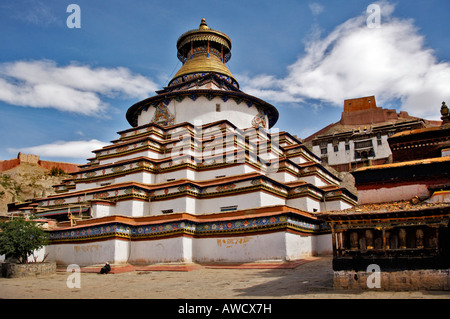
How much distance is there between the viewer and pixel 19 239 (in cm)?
1355

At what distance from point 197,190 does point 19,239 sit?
6801 mm

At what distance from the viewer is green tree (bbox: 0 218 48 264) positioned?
13445 millimetres

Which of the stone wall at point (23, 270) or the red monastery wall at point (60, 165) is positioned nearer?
the stone wall at point (23, 270)

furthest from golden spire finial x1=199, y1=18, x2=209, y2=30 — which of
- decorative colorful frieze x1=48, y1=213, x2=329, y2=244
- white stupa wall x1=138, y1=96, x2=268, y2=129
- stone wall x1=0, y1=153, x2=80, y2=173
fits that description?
stone wall x1=0, y1=153, x2=80, y2=173

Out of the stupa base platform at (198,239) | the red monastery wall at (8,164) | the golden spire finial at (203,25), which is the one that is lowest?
the stupa base platform at (198,239)

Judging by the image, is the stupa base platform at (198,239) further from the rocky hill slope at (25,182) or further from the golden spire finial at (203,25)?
the rocky hill slope at (25,182)

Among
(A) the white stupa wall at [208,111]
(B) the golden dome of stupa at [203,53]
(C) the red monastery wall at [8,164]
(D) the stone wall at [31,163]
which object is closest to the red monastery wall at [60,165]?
(D) the stone wall at [31,163]

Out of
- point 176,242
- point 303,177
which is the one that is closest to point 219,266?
point 176,242

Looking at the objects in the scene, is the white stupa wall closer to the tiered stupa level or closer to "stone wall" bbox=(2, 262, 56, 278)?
the tiered stupa level

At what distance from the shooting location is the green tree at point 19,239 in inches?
529

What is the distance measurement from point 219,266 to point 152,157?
771cm

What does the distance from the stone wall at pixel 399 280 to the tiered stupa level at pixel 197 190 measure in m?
4.83

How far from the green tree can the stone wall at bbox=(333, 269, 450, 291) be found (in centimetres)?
1046

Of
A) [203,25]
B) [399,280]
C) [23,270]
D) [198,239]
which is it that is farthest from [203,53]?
[399,280]
